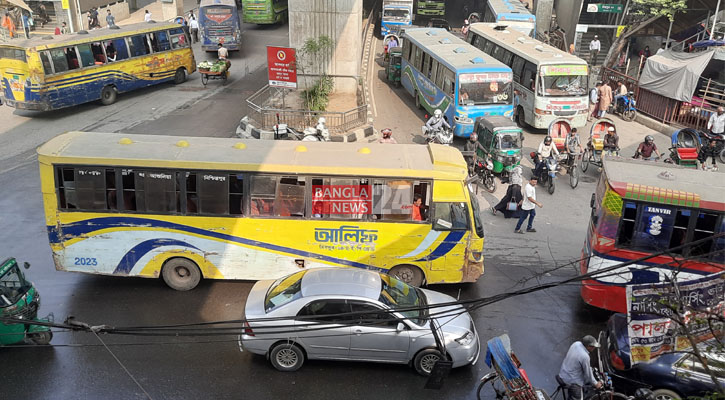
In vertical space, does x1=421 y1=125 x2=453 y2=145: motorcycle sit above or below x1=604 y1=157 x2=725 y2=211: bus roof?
below

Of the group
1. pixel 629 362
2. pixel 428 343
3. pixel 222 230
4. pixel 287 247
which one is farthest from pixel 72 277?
pixel 629 362

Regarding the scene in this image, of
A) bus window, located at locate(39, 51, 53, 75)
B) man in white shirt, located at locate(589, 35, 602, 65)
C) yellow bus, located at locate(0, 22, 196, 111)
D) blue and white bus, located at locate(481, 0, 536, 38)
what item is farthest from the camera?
blue and white bus, located at locate(481, 0, 536, 38)

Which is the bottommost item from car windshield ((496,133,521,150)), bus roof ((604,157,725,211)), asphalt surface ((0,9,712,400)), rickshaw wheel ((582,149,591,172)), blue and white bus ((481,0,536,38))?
asphalt surface ((0,9,712,400))

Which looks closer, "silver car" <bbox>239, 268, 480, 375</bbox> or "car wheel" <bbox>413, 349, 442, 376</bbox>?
"silver car" <bbox>239, 268, 480, 375</bbox>

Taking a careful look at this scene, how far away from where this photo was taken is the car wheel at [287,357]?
9398mm

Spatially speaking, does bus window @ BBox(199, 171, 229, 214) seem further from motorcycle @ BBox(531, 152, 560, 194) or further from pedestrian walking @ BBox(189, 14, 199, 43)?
pedestrian walking @ BBox(189, 14, 199, 43)

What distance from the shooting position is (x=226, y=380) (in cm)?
937

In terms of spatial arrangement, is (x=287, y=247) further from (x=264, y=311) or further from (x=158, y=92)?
(x=158, y=92)

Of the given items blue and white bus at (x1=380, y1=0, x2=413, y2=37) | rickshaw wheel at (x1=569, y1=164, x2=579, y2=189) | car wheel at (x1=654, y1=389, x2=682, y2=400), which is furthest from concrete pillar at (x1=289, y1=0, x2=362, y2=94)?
car wheel at (x1=654, y1=389, x2=682, y2=400)

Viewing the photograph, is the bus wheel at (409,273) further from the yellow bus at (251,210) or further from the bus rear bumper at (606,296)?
the bus rear bumper at (606,296)

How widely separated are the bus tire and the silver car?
18.2 meters

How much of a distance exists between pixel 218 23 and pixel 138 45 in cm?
824

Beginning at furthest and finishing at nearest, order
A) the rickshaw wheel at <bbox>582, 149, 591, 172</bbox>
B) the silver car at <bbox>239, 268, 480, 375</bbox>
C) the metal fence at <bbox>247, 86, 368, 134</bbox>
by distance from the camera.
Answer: the metal fence at <bbox>247, 86, 368, 134</bbox> → the rickshaw wheel at <bbox>582, 149, 591, 172</bbox> → the silver car at <bbox>239, 268, 480, 375</bbox>

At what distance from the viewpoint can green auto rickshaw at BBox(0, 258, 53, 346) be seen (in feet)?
30.9
